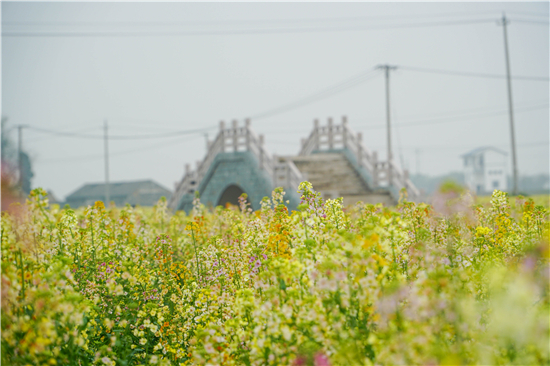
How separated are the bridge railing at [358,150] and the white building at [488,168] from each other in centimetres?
5037

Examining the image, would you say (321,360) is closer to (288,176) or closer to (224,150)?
(288,176)

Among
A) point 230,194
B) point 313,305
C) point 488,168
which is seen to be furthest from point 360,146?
point 488,168

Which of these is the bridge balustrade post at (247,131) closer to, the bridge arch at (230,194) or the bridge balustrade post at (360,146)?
the bridge arch at (230,194)

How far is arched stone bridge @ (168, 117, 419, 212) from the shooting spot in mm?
17328

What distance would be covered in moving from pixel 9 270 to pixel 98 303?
6.78 ft

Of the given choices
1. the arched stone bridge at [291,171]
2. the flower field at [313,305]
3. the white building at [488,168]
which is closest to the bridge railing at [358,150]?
the arched stone bridge at [291,171]

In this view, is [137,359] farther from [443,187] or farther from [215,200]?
[215,200]

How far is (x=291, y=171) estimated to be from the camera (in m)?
16.5

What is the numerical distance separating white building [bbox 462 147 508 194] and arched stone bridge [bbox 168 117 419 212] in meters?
51.1

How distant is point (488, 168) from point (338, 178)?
54688 millimetres

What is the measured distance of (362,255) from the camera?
3.24 m

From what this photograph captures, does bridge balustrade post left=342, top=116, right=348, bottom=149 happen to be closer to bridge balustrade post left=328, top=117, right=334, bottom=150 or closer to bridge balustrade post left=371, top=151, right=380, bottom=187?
bridge balustrade post left=328, top=117, right=334, bottom=150

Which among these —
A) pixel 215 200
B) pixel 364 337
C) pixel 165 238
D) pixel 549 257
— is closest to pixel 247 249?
pixel 165 238

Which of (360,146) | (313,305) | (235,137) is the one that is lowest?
(313,305)
